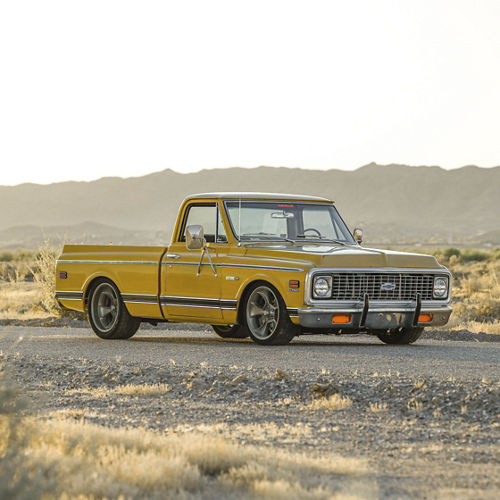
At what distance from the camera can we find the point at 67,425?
28.3 feet

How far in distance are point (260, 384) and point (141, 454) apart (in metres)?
4.07

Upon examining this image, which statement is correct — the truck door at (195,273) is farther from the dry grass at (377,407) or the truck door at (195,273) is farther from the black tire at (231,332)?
the dry grass at (377,407)

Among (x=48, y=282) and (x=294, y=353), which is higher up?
(x=48, y=282)

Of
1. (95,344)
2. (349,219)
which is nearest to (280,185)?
(349,219)

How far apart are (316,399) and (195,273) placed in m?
5.43

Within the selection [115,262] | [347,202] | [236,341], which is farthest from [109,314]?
[347,202]

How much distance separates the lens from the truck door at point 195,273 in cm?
1569

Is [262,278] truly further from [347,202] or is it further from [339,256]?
[347,202]

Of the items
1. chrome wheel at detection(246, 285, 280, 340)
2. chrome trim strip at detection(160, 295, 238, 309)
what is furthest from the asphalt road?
chrome trim strip at detection(160, 295, 238, 309)

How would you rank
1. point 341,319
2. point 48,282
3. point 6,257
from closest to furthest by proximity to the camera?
1. point 341,319
2. point 48,282
3. point 6,257

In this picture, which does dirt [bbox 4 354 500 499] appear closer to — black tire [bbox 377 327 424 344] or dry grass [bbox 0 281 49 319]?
black tire [bbox 377 327 424 344]

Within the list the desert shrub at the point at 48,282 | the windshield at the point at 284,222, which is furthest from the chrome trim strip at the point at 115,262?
the desert shrub at the point at 48,282

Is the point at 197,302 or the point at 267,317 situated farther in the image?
the point at 197,302

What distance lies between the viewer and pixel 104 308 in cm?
1748
